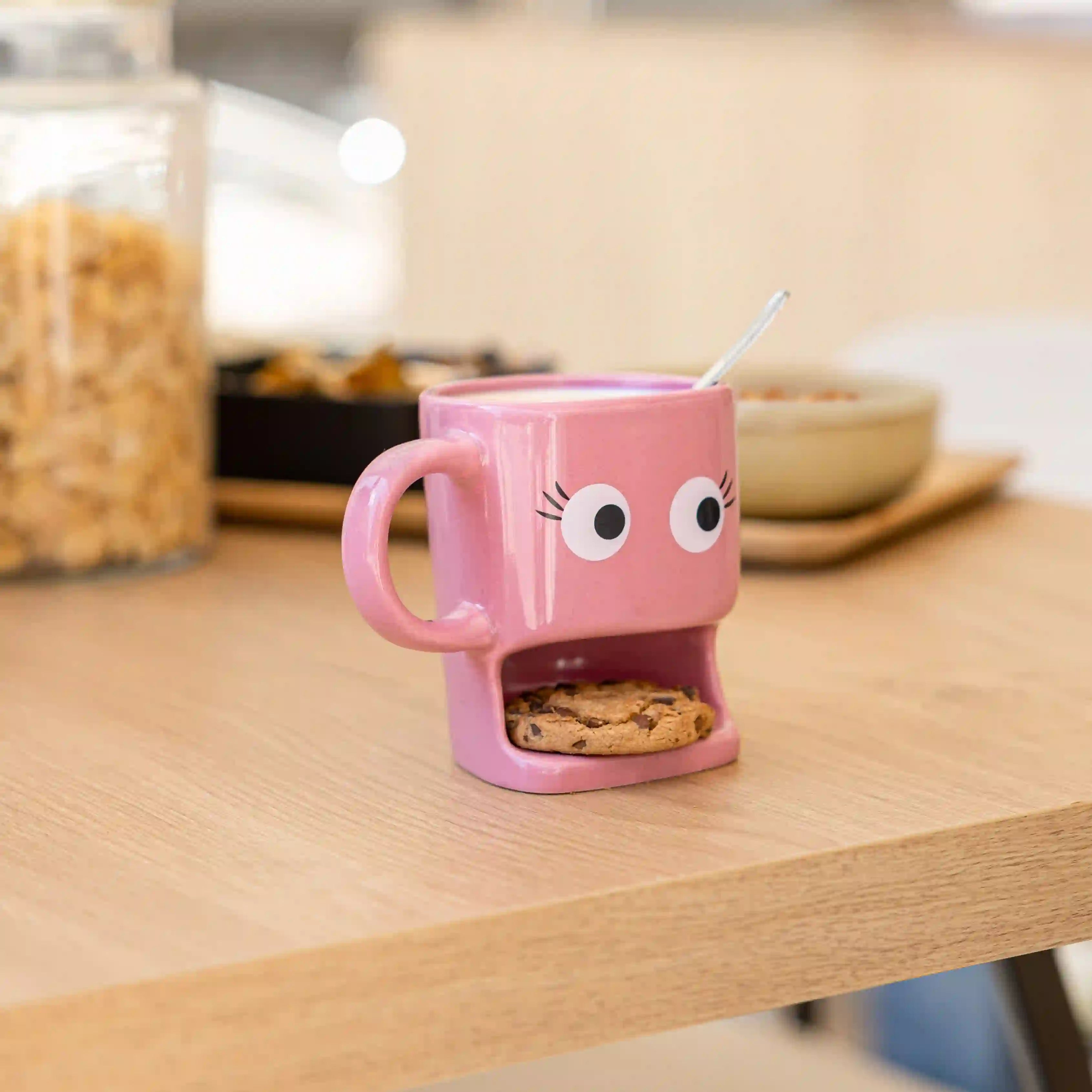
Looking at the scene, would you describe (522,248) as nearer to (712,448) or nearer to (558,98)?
(558,98)

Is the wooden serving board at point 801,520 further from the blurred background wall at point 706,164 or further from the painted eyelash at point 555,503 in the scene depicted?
the blurred background wall at point 706,164

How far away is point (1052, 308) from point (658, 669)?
7.84 feet

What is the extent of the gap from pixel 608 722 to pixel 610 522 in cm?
7

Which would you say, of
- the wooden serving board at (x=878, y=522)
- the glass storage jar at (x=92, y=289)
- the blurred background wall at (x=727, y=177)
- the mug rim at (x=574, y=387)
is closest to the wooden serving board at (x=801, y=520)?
the wooden serving board at (x=878, y=522)

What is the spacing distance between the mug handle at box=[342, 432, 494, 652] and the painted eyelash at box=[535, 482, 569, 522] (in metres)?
0.02

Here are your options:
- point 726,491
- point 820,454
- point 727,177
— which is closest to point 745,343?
point 726,491

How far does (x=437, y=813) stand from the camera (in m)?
0.51

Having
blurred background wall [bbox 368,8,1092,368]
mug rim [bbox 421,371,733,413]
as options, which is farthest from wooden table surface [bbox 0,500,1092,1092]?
blurred background wall [bbox 368,8,1092,368]

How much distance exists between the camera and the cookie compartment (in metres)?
0.52

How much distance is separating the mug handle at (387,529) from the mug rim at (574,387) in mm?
21

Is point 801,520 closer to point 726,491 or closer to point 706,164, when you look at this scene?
point 726,491

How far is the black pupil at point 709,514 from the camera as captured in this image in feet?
1.72

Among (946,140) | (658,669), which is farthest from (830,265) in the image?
(658,669)

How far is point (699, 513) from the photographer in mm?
523
